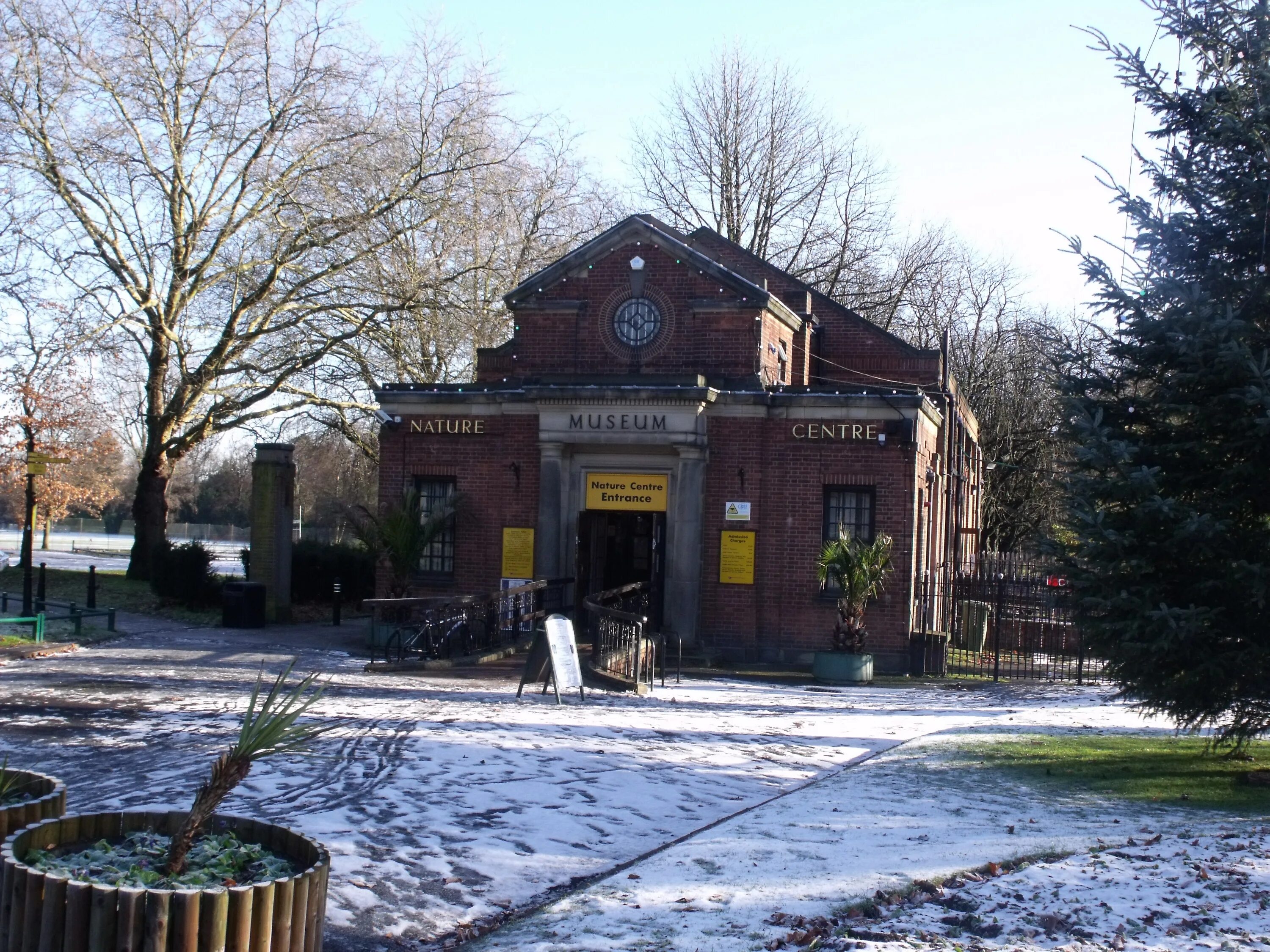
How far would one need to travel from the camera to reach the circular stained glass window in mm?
21781

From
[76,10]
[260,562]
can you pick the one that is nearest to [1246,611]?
[260,562]

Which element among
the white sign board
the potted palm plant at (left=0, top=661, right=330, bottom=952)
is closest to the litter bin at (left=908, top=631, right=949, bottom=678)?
the white sign board

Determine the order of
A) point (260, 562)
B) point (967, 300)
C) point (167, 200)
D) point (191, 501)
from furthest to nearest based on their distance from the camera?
point (191, 501), point (967, 300), point (167, 200), point (260, 562)

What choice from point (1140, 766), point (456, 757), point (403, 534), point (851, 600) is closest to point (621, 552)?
point (403, 534)

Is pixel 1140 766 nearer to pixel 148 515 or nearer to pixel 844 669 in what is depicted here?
pixel 844 669

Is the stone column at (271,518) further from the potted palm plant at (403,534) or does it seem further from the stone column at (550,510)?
the stone column at (550,510)

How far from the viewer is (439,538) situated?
22.5 meters

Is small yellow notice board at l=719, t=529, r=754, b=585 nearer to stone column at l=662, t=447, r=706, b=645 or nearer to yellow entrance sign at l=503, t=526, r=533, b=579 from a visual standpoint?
stone column at l=662, t=447, r=706, b=645

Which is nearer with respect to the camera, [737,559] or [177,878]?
[177,878]

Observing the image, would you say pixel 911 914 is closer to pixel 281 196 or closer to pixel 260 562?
pixel 260 562

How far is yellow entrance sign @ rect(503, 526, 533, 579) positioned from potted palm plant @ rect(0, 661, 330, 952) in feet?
53.9

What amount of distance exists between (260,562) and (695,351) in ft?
31.8

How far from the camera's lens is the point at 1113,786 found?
9.96 meters

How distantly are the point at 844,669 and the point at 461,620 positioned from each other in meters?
5.92
